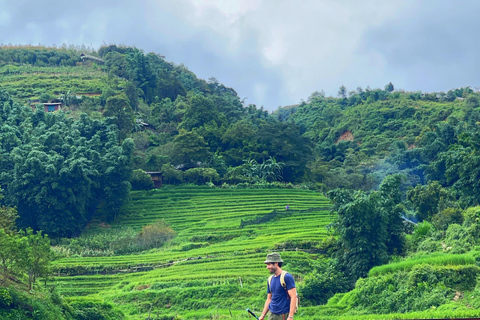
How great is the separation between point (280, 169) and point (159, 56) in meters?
40.8

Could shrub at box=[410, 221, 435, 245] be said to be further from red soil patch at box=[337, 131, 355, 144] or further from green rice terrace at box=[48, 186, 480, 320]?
red soil patch at box=[337, 131, 355, 144]

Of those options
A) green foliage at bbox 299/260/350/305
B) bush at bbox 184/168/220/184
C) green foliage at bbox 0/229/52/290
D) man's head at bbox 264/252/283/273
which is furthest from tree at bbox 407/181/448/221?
man's head at bbox 264/252/283/273

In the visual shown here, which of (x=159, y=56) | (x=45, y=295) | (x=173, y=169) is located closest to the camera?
(x=45, y=295)

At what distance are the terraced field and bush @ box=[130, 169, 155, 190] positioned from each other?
39.2 inches

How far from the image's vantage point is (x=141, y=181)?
4978 cm

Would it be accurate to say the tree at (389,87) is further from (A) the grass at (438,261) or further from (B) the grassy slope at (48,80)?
(A) the grass at (438,261)

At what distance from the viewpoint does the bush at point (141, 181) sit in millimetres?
49500

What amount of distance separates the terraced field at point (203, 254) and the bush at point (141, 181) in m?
1.00

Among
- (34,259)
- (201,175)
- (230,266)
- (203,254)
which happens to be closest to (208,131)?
(201,175)

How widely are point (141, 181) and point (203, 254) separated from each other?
14947mm

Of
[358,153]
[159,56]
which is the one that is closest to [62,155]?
A: [358,153]

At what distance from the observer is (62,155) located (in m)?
46.4

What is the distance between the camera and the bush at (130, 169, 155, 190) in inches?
1949

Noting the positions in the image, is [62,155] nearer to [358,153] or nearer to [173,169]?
[173,169]
